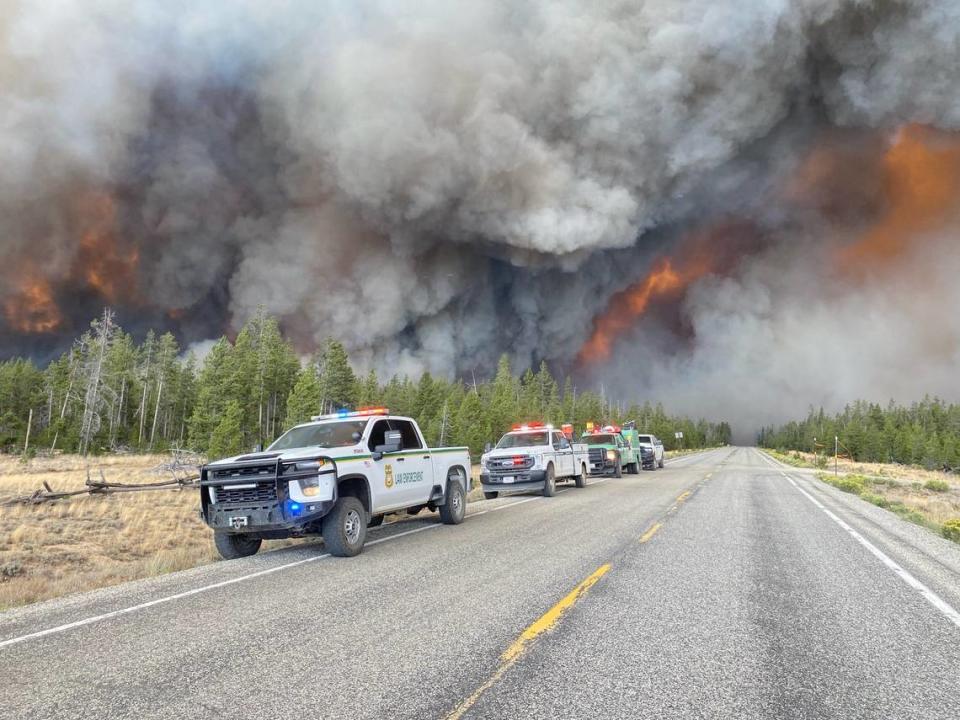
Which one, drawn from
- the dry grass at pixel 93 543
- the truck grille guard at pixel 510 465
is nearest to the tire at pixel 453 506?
the dry grass at pixel 93 543

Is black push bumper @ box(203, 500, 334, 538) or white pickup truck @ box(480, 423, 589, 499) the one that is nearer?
black push bumper @ box(203, 500, 334, 538)

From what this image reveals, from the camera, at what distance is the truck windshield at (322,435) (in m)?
10.4

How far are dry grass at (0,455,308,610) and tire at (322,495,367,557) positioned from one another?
97.3 inches

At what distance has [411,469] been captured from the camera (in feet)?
37.2

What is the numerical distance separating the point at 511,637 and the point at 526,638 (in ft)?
0.43

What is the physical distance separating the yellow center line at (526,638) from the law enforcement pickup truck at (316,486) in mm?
3780

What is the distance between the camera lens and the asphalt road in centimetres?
393

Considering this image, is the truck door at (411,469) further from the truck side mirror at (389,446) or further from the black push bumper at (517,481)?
the black push bumper at (517,481)

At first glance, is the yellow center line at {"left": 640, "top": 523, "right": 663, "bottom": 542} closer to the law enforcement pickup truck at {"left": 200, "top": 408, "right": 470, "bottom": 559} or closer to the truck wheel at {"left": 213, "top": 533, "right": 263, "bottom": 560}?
the law enforcement pickup truck at {"left": 200, "top": 408, "right": 470, "bottom": 559}

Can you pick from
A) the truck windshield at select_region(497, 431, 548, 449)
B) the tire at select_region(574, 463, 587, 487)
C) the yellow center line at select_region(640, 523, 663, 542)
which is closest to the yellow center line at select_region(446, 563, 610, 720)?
the yellow center line at select_region(640, 523, 663, 542)

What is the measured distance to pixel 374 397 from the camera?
81125 mm

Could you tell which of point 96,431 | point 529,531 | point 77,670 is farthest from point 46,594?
point 96,431

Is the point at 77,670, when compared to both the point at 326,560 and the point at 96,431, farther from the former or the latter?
the point at 96,431

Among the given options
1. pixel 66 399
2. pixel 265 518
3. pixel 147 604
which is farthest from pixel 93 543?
pixel 66 399
